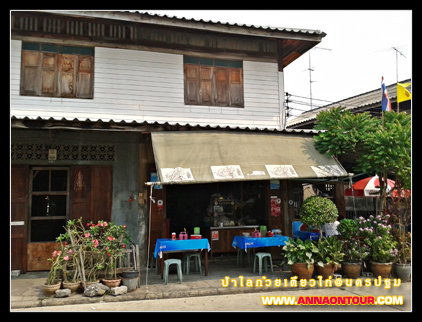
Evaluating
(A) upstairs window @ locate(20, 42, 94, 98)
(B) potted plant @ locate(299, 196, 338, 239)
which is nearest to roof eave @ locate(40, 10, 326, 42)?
(A) upstairs window @ locate(20, 42, 94, 98)

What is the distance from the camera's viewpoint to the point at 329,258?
8719 mm

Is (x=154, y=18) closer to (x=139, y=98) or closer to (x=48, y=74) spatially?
(x=139, y=98)

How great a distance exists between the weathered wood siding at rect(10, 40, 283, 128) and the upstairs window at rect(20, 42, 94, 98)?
0.18 meters

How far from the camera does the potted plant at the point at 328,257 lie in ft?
28.3

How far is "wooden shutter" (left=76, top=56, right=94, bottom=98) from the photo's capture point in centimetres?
1072

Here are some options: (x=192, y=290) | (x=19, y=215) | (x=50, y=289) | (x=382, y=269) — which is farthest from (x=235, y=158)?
(x=19, y=215)

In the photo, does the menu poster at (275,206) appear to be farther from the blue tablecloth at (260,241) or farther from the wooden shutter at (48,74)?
the wooden shutter at (48,74)

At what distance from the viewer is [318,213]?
894 cm

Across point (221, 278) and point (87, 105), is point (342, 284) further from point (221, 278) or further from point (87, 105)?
point (87, 105)

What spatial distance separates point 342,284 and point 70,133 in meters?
7.64

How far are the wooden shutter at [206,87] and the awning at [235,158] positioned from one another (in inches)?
96.2

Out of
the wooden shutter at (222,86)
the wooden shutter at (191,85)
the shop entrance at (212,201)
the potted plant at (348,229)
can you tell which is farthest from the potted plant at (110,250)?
the potted plant at (348,229)

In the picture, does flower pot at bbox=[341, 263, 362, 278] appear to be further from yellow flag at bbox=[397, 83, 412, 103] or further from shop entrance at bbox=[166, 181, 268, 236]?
yellow flag at bbox=[397, 83, 412, 103]

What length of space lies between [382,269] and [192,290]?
4.48m
